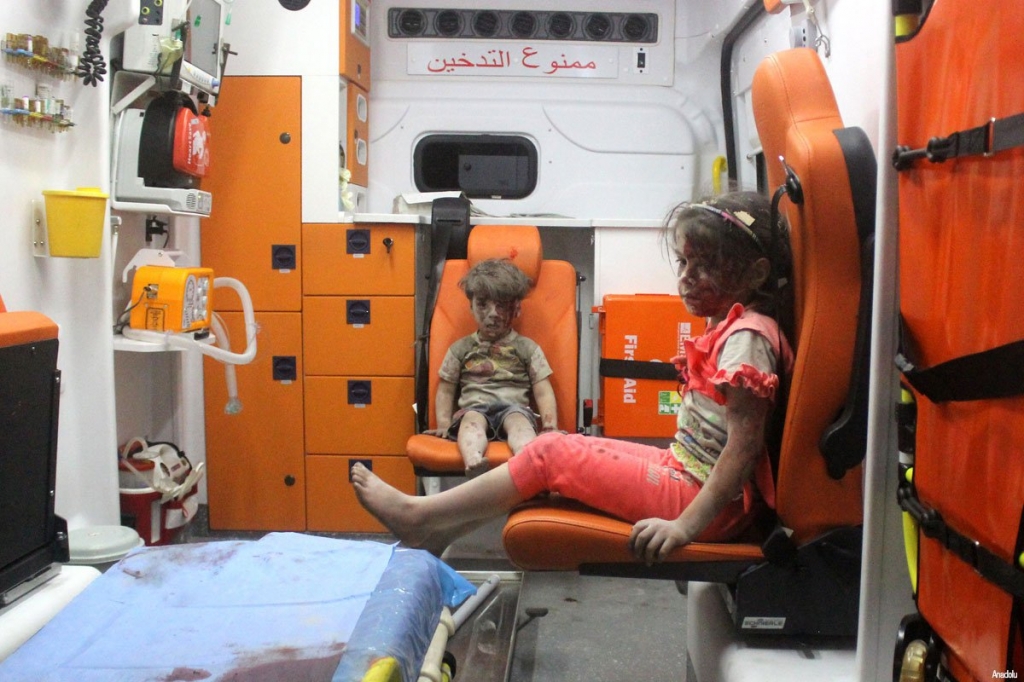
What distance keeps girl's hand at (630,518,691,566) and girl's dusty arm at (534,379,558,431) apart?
5.31ft

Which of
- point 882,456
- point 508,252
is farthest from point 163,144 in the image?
point 882,456

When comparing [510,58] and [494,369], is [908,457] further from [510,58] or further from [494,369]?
[510,58]

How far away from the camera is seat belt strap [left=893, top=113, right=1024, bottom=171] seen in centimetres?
89

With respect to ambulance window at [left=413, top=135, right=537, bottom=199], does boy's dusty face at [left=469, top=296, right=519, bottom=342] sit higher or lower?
lower

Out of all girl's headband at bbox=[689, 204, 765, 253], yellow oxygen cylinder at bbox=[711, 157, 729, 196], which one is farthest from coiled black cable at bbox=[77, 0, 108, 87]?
yellow oxygen cylinder at bbox=[711, 157, 729, 196]

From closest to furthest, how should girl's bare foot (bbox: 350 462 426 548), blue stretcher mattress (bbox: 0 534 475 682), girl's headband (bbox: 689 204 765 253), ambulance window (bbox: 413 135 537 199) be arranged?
1. blue stretcher mattress (bbox: 0 534 475 682)
2. girl's headband (bbox: 689 204 765 253)
3. girl's bare foot (bbox: 350 462 426 548)
4. ambulance window (bbox: 413 135 537 199)

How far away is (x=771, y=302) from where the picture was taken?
1.85 metres

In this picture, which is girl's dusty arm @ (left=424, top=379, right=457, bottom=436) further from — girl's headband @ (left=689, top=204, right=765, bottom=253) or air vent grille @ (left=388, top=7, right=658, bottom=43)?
air vent grille @ (left=388, top=7, right=658, bottom=43)

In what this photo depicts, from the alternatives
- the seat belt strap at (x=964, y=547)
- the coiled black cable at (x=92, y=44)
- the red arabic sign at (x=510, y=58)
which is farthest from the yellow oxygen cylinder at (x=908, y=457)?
the red arabic sign at (x=510, y=58)

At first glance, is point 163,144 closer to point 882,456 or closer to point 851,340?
point 851,340

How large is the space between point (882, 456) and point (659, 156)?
3.34 m

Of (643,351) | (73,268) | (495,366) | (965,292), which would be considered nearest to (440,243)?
(495,366)

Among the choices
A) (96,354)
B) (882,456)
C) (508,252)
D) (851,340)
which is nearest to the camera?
(882,456)

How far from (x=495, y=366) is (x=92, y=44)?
1.82 metres
